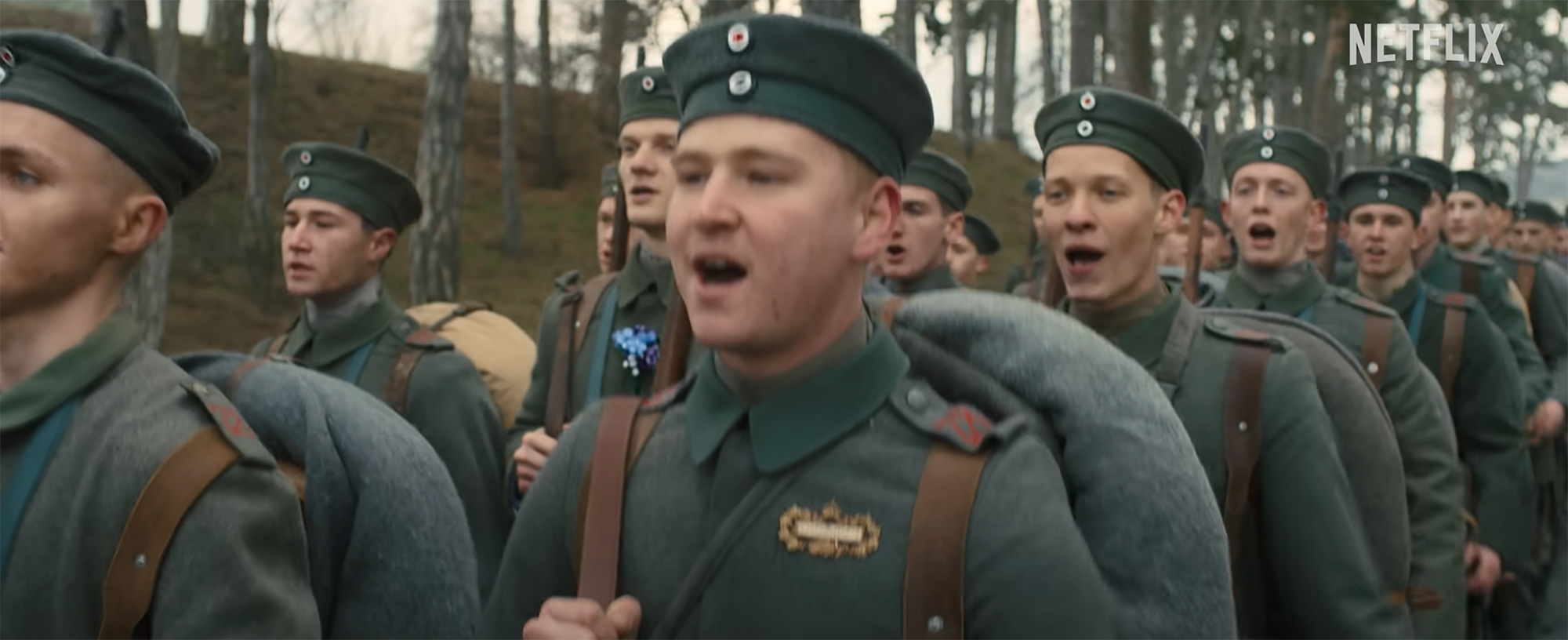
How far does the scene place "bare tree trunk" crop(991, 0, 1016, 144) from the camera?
4516 cm

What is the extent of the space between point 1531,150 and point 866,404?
5160 cm

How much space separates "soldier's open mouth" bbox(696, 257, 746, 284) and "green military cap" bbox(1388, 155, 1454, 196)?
7.82 m

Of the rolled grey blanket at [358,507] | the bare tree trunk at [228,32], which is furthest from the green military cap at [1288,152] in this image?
the bare tree trunk at [228,32]

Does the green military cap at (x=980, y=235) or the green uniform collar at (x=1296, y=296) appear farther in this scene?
the green military cap at (x=980, y=235)

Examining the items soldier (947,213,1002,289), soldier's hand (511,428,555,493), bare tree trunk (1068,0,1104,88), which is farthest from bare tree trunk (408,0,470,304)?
soldier's hand (511,428,555,493)

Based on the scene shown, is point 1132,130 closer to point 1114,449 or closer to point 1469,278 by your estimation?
point 1114,449

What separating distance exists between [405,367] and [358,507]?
282cm

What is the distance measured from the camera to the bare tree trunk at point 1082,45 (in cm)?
1555

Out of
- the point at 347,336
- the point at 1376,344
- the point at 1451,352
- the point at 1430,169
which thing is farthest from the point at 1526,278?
the point at 347,336

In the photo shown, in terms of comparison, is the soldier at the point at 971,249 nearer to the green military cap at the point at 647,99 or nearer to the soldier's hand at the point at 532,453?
the green military cap at the point at 647,99

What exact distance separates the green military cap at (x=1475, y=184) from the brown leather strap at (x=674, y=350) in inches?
426

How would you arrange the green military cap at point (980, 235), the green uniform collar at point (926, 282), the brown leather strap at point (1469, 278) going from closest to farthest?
1. the green uniform collar at point (926, 282)
2. the brown leather strap at point (1469, 278)
3. the green military cap at point (980, 235)

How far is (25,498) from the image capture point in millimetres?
2809

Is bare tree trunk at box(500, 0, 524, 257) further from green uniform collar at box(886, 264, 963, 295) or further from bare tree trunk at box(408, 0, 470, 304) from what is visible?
green uniform collar at box(886, 264, 963, 295)
